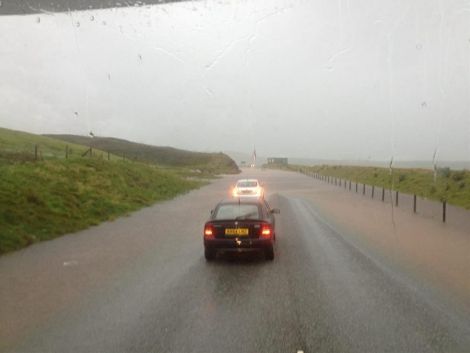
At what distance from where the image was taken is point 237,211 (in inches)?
434

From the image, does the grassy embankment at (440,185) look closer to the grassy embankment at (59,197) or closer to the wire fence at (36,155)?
the grassy embankment at (59,197)

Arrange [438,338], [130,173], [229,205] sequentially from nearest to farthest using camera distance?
[438,338]
[229,205]
[130,173]

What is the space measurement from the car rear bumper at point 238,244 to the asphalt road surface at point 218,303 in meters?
0.35

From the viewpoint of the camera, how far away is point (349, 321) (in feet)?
19.4

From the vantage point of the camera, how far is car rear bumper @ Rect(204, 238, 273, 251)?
10422mm

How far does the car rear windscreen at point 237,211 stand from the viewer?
35.5ft

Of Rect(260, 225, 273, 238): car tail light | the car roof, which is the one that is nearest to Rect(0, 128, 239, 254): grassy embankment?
the car roof

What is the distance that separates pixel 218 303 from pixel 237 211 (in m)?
4.34

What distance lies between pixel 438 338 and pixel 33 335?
4644 mm

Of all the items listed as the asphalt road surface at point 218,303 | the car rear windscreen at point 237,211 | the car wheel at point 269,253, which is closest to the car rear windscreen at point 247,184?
the asphalt road surface at point 218,303

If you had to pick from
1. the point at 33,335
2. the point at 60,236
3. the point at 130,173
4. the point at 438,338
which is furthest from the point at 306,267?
the point at 130,173

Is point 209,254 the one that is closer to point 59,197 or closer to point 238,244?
point 238,244

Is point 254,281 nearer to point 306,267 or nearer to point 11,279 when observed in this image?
point 306,267

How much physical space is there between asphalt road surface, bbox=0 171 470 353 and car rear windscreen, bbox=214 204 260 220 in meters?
1.01
